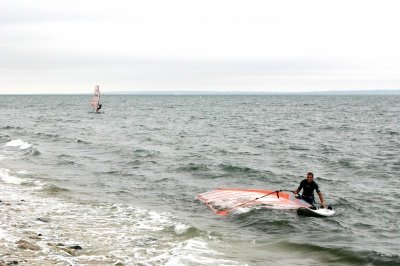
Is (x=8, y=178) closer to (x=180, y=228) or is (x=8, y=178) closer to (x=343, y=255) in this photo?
(x=180, y=228)

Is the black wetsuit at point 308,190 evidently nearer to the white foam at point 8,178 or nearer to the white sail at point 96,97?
the white foam at point 8,178

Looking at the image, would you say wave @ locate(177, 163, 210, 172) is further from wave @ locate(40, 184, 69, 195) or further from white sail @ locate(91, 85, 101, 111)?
white sail @ locate(91, 85, 101, 111)

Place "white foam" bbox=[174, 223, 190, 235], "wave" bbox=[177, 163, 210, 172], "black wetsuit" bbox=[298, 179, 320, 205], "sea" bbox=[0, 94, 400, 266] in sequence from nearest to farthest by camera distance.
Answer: "sea" bbox=[0, 94, 400, 266] → "white foam" bbox=[174, 223, 190, 235] → "black wetsuit" bbox=[298, 179, 320, 205] → "wave" bbox=[177, 163, 210, 172]

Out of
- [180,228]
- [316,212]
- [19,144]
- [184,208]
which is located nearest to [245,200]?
[184,208]

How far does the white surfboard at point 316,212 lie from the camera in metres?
19.1

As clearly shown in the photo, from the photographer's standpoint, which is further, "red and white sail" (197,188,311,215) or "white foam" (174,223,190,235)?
"red and white sail" (197,188,311,215)

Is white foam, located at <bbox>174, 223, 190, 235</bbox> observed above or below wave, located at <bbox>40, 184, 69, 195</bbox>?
below

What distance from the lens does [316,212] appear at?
752 inches

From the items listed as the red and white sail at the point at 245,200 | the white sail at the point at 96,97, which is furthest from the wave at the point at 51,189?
the white sail at the point at 96,97

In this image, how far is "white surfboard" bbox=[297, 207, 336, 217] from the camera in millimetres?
19108

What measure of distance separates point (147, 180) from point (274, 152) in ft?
47.5

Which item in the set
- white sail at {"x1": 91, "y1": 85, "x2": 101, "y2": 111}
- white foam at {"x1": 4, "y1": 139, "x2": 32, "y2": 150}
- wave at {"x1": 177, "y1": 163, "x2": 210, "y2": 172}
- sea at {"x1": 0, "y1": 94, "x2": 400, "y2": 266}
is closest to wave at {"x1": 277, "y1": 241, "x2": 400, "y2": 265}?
sea at {"x1": 0, "y1": 94, "x2": 400, "y2": 266}

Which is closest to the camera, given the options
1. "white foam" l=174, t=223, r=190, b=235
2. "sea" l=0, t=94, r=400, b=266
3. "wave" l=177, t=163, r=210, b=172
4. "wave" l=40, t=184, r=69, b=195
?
"sea" l=0, t=94, r=400, b=266

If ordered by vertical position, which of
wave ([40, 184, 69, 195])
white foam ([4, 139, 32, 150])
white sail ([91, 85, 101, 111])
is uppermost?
white sail ([91, 85, 101, 111])
